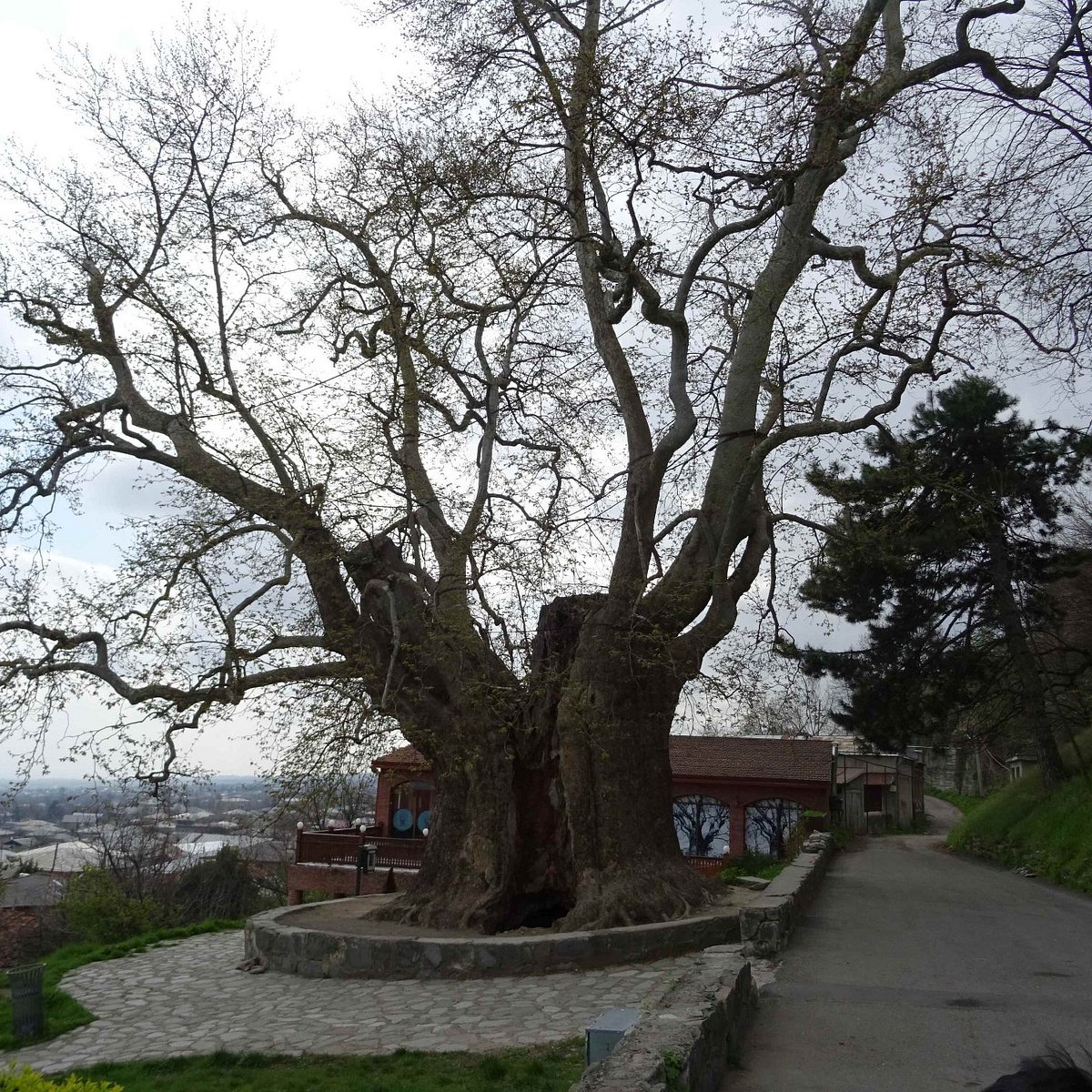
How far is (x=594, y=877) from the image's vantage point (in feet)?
34.8

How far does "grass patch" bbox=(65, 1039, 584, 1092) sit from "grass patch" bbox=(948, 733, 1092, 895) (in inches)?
423

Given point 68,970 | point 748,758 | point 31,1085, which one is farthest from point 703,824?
point 31,1085

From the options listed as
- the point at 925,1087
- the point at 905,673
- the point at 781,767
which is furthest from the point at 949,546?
the point at 925,1087

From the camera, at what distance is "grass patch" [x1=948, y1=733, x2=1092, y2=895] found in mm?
15352

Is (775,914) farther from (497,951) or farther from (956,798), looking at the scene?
(956,798)

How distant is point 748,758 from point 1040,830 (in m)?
9.43

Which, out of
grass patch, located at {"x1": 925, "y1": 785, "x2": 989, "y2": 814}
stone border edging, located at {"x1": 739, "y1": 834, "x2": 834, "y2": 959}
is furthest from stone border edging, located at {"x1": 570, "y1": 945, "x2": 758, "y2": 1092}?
grass patch, located at {"x1": 925, "y1": 785, "x2": 989, "y2": 814}

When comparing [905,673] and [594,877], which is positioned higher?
[905,673]

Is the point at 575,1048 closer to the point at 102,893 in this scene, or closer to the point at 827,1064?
the point at 827,1064

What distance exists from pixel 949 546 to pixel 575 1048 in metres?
16.2

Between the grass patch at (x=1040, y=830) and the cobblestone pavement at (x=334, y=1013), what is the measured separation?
909cm

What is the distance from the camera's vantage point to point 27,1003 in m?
8.46

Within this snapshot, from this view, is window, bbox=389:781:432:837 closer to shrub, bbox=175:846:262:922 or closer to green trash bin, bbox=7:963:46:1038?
shrub, bbox=175:846:262:922

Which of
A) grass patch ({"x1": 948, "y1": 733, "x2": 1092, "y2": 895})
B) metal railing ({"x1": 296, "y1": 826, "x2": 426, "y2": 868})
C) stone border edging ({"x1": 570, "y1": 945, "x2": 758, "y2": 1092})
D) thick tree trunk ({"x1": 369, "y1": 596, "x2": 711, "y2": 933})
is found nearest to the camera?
stone border edging ({"x1": 570, "y1": 945, "x2": 758, "y2": 1092})
